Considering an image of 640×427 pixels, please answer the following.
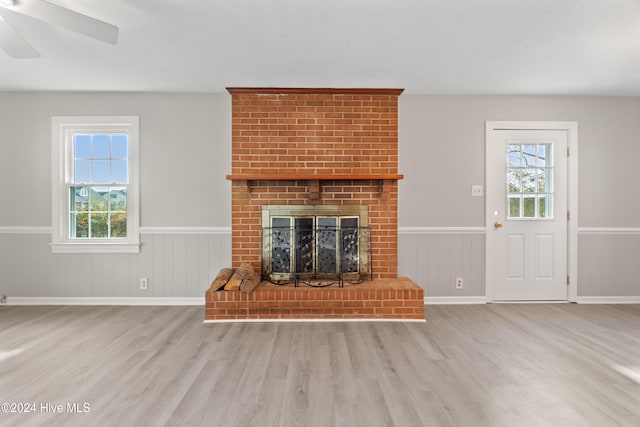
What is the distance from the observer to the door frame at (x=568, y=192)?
4273mm

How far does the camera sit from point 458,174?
427 cm

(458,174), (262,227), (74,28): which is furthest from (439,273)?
(74,28)

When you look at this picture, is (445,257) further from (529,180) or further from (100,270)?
(100,270)

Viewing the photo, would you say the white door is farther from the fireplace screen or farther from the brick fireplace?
the fireplace screen

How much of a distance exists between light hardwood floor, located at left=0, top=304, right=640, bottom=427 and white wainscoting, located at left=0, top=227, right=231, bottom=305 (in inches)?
17.0

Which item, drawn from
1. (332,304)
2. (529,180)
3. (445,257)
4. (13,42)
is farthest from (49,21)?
(529,180)

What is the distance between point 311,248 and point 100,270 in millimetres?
2406

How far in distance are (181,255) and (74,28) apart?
268 centimetres

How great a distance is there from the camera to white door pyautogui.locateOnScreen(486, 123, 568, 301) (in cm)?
430

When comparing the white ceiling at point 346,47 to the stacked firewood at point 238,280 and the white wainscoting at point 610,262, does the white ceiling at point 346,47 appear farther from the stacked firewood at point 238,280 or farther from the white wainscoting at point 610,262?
the stacked firewood at point 238,280

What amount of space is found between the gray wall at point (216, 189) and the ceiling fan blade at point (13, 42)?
1.84m

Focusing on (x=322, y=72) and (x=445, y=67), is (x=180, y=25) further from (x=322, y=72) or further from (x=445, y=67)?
(x=445, y=67)

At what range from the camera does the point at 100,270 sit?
4215mm

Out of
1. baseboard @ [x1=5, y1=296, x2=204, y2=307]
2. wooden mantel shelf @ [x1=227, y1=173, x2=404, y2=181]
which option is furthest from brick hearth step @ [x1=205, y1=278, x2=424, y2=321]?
wooden mantel shelf @ [x1=227, y1=173, x2=404, y2=181]
